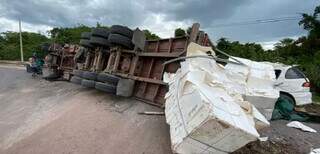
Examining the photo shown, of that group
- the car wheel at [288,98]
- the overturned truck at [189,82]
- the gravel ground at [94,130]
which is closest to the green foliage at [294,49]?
the car wheel at [288,98]

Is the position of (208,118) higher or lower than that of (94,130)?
higher

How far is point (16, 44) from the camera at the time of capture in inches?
1559

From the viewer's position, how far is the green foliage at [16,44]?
3548cm

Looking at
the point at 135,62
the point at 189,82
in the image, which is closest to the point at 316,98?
the point at 135,62

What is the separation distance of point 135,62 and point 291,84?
4759 millimetres

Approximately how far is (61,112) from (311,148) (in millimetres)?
5290

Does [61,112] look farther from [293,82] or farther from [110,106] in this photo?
[293,82]

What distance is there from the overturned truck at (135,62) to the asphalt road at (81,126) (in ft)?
1.21

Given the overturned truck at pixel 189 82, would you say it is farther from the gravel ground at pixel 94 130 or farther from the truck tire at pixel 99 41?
the gravel ground at pixel 94 130

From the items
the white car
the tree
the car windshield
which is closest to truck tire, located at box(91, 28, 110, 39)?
the white car

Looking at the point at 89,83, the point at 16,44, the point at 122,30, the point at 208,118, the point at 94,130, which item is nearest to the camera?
the point at 208,118

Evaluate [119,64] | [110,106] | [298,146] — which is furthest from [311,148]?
[119,64]

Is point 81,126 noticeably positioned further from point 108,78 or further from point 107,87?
point 108,78

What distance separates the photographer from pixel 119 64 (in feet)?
24.1
